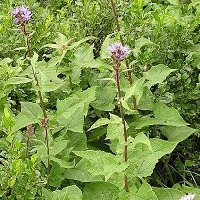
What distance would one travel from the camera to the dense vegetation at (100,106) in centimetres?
211

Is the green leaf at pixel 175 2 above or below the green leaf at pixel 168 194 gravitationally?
above

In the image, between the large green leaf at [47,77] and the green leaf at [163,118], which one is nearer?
the large green leaf at [47,77]

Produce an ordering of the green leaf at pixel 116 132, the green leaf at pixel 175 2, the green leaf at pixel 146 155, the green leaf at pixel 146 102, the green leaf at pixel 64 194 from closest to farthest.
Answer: the green leaf at pixel 116 132 → the green leaf at pixel 146 155 → the green leaf at pixel 64 194 → the green leaf at pixel 146 102 → the green leaf at pixel 175 2

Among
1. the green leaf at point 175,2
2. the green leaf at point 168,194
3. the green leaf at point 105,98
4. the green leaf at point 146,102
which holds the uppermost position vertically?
the green leaf at point 175,2

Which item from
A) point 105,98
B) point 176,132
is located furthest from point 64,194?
point 176,132

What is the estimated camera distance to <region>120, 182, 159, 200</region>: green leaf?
6.72 feet

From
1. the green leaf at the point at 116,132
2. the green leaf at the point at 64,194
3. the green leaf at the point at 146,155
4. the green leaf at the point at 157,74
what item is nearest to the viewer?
the green leaf at the point at 116,132

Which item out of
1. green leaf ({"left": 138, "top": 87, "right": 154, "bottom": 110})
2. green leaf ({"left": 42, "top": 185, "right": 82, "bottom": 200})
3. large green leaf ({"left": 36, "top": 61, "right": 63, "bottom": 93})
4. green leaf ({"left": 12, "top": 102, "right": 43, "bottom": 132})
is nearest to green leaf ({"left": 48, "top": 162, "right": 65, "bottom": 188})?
green leaf ({"left": 42, "top": 185, "right": 82, "bottom": 200})

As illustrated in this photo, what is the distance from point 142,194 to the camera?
2068 mm

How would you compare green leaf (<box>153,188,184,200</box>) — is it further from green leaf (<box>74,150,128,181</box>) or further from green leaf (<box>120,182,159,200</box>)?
green leaf (<box>74,150,128,181</box>)

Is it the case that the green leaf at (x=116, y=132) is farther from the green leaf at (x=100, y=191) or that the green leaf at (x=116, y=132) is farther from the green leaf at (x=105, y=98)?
the green leaf at (x=105, y=98)

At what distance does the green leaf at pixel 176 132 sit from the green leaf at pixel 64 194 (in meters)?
0.68

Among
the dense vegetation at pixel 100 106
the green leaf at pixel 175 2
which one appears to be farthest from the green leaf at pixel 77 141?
the green leaf at pixel 175 2

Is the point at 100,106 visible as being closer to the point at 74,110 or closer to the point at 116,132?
the point at 74,110
